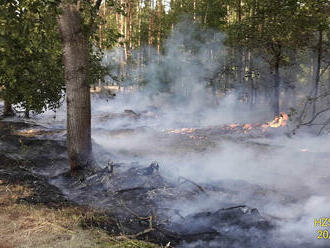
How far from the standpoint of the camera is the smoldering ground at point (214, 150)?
584 centimetres

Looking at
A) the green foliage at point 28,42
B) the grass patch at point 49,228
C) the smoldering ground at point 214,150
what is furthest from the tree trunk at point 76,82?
the grass patch at point 49,228

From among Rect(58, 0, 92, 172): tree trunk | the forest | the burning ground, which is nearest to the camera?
the forest

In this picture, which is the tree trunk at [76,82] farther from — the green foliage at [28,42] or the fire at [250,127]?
the fire at [250,127]

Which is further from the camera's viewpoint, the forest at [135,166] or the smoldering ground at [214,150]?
the smoldering ground at [214,150]

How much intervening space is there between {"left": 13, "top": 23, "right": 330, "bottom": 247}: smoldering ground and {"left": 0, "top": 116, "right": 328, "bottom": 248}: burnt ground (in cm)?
6

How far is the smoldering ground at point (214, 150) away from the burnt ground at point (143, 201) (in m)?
0.06

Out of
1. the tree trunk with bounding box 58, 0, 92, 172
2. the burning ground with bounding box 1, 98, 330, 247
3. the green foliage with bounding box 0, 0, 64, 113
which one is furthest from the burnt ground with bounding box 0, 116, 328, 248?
the green foliage with bounding box 0, 0, 64, 113

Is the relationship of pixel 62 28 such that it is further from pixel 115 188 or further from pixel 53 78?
pixel 115 188

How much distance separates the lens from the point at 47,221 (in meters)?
4.39

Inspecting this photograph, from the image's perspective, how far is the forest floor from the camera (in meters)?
3.80

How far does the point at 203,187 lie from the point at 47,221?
12.0ft

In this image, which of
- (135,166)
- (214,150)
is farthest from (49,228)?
(214,150)

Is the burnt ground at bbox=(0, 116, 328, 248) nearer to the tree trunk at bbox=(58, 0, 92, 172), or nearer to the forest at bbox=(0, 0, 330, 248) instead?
the forest at bbox=(0, 0, 330, 248)

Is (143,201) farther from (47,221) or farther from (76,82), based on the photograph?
(76,82)
